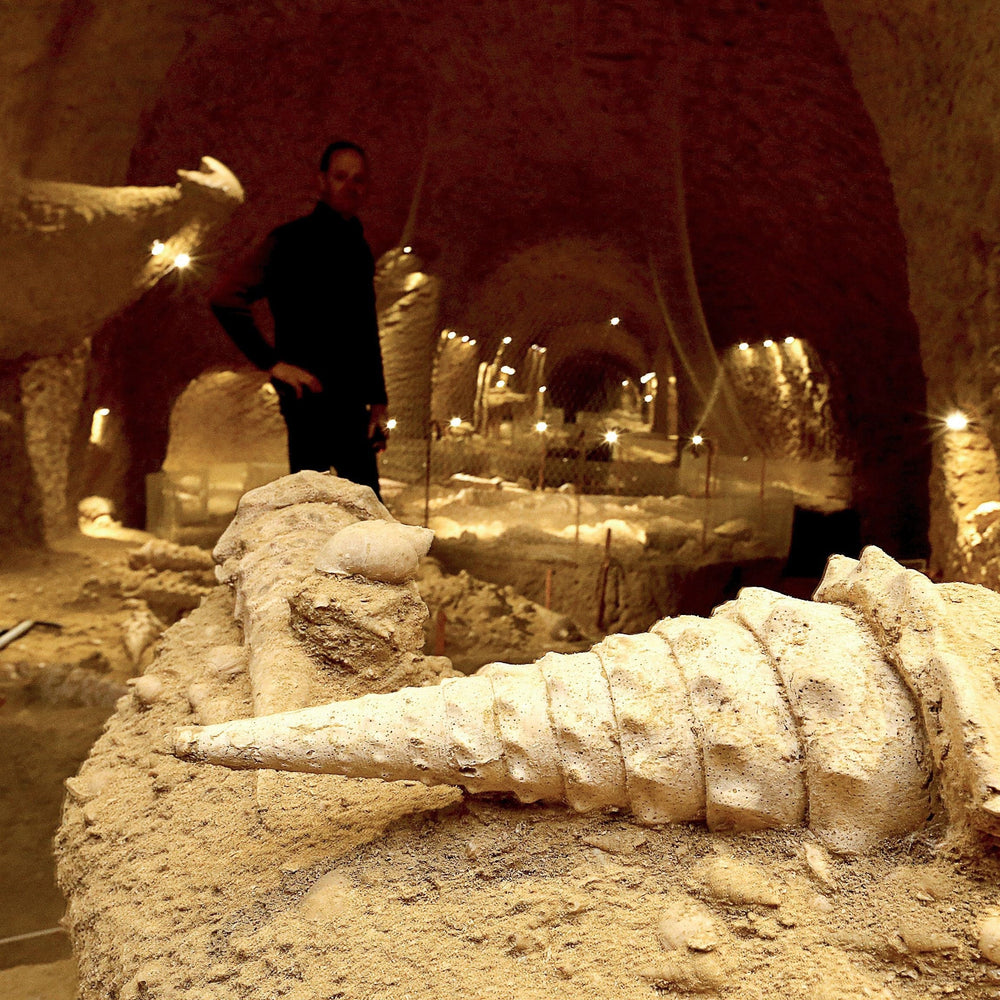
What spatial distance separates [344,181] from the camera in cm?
251

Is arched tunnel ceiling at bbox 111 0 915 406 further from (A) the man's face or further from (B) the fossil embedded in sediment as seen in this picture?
(B) the fossil embedded in sediment

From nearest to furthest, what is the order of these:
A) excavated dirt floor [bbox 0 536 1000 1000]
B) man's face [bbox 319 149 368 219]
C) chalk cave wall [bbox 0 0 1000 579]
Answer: excavated dirt floor [bbox 0 536 1000 1000] < man's face [bbox 319 149 368 219] < chalk cave wall [bbox 0 0 1000 579]

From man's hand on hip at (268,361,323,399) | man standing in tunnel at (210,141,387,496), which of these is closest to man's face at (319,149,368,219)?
man standing in tunnel at (210,141,387,496)

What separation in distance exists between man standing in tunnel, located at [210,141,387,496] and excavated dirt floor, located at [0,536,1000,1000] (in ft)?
4.86

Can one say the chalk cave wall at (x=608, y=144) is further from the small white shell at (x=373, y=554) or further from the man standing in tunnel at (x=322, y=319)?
the small white shell at (x=373, y=554)

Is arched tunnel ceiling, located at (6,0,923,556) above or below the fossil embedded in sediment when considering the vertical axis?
above

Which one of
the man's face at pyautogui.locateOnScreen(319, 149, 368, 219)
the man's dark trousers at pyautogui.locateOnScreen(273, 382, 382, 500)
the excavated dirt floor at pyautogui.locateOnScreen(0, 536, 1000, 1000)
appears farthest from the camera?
the man's dark trousers at pyautogui.locateOnScreen(273, 382, 382, 500)

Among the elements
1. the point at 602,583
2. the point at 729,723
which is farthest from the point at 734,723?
the point at 602,583

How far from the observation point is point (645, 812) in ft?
3.01

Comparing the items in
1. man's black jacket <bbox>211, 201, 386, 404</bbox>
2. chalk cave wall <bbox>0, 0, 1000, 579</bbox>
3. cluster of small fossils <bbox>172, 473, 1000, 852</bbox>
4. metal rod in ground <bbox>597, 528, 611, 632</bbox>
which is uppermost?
chalk cave wall <bbox>0, 0, 1000, 579</bbox>

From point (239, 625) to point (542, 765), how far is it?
1.08 metres

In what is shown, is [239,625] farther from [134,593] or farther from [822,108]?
[822,108]

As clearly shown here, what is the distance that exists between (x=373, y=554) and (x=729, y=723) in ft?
2.71

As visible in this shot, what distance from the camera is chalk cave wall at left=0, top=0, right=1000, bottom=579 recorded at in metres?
3.91
